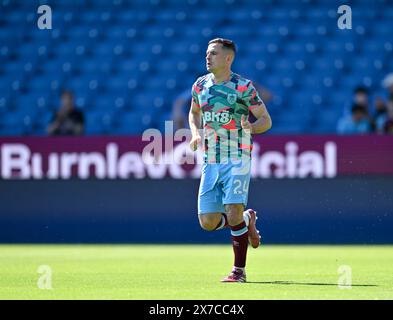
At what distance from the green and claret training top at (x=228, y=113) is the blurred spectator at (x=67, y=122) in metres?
6.89

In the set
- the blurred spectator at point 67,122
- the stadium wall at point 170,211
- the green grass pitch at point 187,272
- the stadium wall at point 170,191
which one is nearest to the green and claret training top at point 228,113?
the green grass pitch at point 187,272

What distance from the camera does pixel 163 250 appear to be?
47.0 feet

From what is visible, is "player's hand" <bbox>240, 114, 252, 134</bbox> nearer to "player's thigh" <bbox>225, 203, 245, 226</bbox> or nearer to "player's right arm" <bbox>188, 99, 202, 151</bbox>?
"player's right arm" <bbox>188, 99, 202, 151</bbox>

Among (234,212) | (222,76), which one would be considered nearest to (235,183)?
(234,212)

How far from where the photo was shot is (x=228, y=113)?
31.9 ft

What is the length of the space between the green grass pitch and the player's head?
202 centimetres

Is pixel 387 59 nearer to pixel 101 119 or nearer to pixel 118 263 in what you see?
pixel 101 119

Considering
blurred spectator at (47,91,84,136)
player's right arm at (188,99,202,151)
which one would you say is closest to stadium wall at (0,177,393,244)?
blurred spectator at (47,91,84,136)

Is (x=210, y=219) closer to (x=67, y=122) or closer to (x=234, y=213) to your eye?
(x=234, y=213)

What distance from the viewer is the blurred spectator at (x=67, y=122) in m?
16.5

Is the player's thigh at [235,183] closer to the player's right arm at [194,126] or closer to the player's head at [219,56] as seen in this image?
the player's right arm at [194,126]

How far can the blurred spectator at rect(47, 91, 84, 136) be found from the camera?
1648 centimetres

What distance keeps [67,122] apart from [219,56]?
23.9ft

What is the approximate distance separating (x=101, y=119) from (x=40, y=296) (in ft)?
37.7
